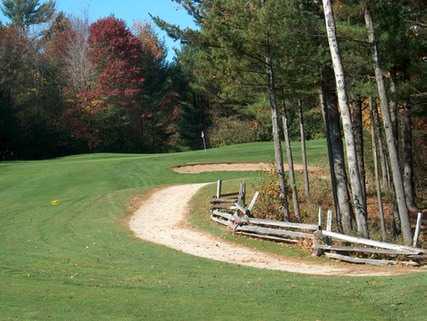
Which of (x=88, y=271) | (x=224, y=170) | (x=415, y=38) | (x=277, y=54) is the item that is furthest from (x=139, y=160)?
(x=88, y=271)

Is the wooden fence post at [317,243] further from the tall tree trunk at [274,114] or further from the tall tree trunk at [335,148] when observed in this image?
the tall tree trunk at [274,114]

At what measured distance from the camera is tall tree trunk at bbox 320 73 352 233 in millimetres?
21078

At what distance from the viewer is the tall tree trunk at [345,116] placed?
53.5ft

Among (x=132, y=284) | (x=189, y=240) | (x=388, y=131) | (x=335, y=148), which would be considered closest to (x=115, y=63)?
(x=335, y=148)

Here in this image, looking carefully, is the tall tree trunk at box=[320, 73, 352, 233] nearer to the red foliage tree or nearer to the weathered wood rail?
the weathered wood rail

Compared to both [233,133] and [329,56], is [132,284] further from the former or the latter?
[233,133]

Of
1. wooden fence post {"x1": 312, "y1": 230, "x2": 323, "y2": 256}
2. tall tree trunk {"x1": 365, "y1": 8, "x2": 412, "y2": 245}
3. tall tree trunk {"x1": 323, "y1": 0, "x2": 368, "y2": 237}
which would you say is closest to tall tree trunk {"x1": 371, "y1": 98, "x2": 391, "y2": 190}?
tall tree trunk {"x1": 365, "y1": 8, "x2": 412, "y2": 245}

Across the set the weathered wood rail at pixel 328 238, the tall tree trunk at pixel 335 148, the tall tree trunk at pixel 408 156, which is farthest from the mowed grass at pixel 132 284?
the tall tree trunk at pixel 408 156

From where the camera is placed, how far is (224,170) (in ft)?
116

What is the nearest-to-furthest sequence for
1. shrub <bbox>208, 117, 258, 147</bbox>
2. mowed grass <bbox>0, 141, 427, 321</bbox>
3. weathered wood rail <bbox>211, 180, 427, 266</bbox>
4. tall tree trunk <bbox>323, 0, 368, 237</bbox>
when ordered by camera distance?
mowed grass <bbox>0, 141, 427, 321</bbox> → tall tree trunk <bbox>323, 0, 368, 237</bbox> → weathered wood rail <bbox>211, 180, 427, 266</bbox> → shrub <bbox>208, 117, 258, 147</bbox>

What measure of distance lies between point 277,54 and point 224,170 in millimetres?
15522

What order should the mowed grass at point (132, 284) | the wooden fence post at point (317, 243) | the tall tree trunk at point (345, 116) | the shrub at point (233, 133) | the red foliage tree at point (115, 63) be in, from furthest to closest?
1. the red foliage tree at point (115, 63)
2. the shrub at point (233, 133)
3. the wooden fence post at point (317, 243)
4. the tall tree trunk at point (345, 116)
5. the mowed grass at point (132, 284)

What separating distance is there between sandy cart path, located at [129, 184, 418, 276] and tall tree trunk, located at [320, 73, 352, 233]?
3.86 m

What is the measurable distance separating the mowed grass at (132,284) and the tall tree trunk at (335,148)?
6.16 m
